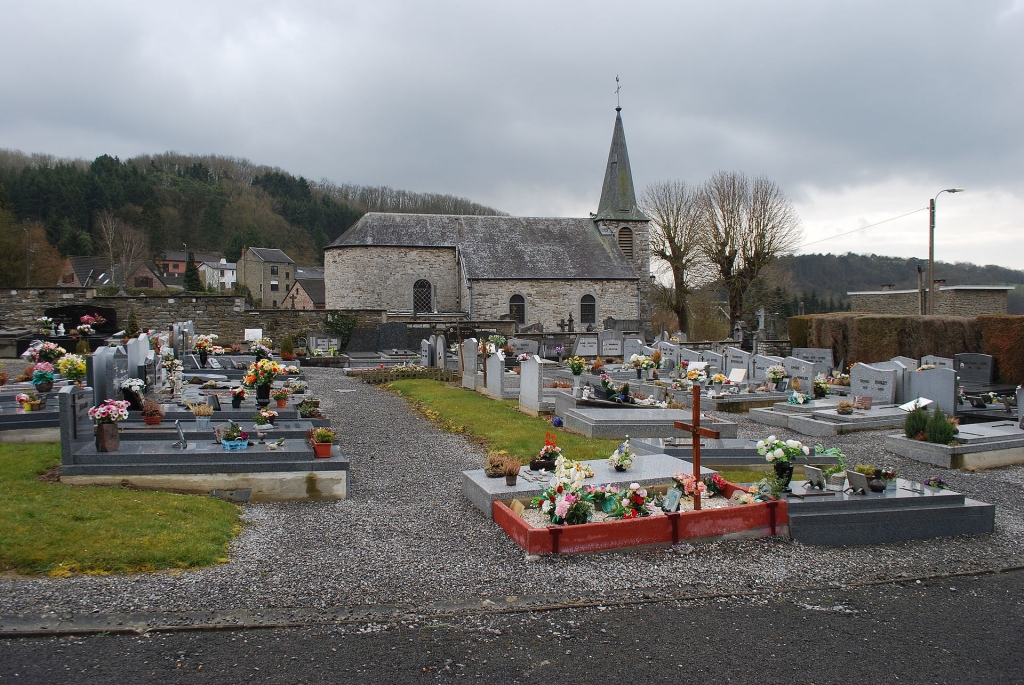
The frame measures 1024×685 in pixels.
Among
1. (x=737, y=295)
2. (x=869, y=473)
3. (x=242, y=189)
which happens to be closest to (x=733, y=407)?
(x=869, y=473)

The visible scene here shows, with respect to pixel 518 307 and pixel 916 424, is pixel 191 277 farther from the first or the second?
pixel 916 424

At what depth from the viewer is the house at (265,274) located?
78812mm

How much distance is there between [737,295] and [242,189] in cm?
7499

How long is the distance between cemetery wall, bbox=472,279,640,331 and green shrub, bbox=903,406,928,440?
81.9 feet

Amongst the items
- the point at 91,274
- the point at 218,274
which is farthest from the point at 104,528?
the point at 218,274

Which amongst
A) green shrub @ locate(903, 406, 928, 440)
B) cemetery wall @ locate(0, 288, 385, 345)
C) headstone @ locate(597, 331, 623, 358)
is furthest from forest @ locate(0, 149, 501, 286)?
green shrub @ locate(903, 406, 928, 440)

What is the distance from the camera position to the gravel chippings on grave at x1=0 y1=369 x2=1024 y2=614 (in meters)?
5.20

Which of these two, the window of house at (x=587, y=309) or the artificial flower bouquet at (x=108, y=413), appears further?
the window of house at (x=587, y=309)

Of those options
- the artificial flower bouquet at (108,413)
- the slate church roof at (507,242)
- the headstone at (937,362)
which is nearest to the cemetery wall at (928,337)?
the headstone at (937,362)

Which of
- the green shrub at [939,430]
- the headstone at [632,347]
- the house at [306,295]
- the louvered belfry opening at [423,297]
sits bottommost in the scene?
the green shrub at [939,430]

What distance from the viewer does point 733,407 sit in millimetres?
15594

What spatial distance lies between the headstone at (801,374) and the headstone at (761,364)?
57 centimetres

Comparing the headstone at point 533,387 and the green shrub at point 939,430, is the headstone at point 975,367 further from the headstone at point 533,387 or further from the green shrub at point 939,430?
the headstone at point 533,387

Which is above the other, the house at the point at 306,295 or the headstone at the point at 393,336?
the house at the point at 306,295
